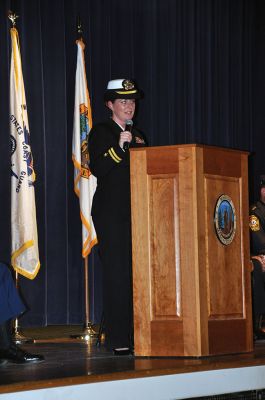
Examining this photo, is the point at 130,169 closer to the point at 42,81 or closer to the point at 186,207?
the point at 186,207

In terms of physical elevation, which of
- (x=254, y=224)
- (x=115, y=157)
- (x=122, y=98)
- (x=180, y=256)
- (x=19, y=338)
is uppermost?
(x=122, y=98)

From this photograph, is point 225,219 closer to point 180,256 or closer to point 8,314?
point 180,256

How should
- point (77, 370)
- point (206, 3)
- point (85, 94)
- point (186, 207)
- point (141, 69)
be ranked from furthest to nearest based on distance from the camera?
point (206, 3)
point (141, 69)
point (85, 94)
point (186, 207)
point (77, 370)

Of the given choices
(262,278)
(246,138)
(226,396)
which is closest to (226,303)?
(226,396)

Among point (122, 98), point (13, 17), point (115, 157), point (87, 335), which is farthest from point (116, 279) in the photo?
point (13, 17)

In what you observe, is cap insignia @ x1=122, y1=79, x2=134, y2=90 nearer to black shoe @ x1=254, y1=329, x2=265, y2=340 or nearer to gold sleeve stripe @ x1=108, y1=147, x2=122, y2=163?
gold sleeve stripe @ x1=108, y1=147, x2=122, y2=163

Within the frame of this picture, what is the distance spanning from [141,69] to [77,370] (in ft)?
13.0

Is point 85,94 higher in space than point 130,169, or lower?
higher

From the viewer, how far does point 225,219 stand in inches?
156

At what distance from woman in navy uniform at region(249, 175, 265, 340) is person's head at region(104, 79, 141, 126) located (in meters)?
1.68

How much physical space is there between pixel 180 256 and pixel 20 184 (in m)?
2.22

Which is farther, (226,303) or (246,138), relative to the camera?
(246,138)

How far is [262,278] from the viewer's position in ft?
18.2

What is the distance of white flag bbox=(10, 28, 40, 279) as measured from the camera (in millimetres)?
5711
